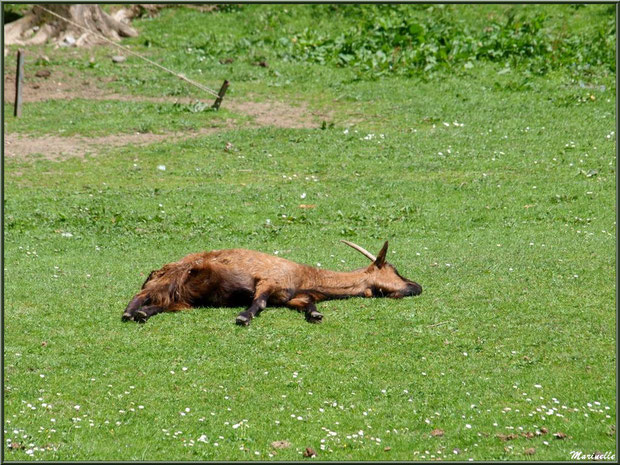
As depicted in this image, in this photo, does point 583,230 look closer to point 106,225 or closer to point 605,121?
point 605,121

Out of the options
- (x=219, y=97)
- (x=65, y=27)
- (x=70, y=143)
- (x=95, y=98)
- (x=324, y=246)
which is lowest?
(x=324, y=246)

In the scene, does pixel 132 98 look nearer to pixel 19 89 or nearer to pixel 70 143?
pixel 19 89

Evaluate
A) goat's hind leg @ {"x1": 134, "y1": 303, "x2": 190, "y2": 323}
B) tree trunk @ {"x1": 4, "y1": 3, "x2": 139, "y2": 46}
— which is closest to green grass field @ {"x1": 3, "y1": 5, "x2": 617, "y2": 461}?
goat's hind leg @ {"x1": 134, "y1": 303, "x2": 190, "y2": 323}

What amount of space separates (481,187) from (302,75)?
8.58 metres

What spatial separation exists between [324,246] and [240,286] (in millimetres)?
3545

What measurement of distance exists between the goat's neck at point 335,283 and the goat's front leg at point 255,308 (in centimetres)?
68

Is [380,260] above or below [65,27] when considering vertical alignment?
below

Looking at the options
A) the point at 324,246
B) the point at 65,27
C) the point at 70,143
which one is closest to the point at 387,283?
the point at 324,246

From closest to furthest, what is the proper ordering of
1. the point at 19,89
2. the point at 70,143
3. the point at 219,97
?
the point at 70,143, the point at 19,89, the point at 219,97

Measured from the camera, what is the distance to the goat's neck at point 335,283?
11.4 metres

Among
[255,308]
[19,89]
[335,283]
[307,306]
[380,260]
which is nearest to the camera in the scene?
[255,308]

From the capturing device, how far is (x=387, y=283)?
1170 centimetres

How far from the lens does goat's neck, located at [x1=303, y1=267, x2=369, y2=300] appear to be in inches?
449

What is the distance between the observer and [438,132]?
2053 cm
